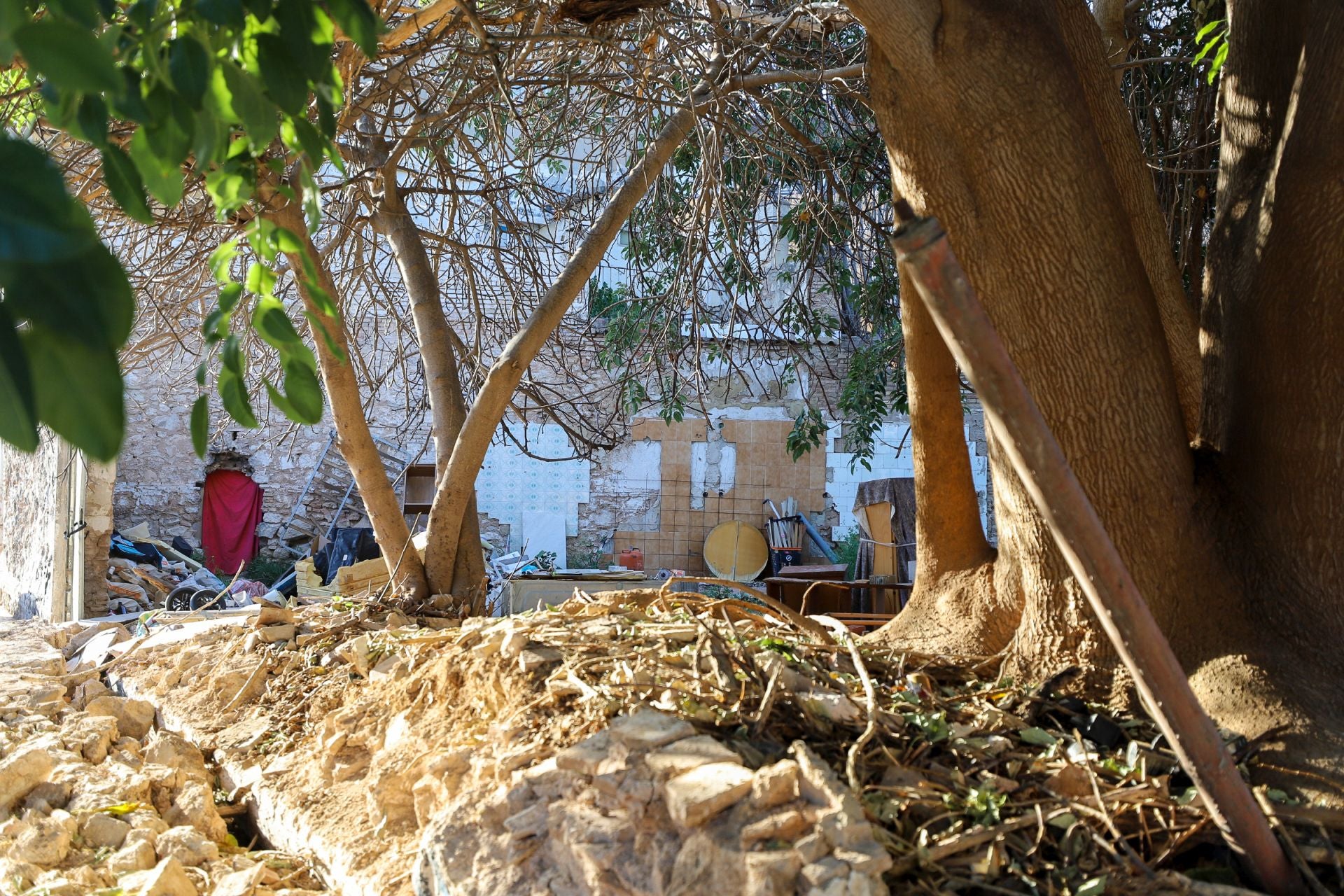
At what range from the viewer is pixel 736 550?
47.9 ft

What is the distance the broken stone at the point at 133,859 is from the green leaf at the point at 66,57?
100 inches

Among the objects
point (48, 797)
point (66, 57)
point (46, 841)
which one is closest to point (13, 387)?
point (66, 57)

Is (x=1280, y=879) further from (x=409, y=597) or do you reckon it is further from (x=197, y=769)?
(x=409, y=597)

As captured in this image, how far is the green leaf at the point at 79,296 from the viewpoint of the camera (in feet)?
→ 2.14

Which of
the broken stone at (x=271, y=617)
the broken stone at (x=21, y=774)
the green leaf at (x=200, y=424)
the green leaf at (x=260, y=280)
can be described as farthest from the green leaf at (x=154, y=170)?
the broken stone at (x=271, y=617)

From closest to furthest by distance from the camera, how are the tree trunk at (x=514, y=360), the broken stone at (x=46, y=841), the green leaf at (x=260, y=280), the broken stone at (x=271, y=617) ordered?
the green leaf at (x=260, y=280) → the broken stone at (x=46, y=841) → the broken stone at (x=271, y=617) → the tree trunk at (x=514, y=360)

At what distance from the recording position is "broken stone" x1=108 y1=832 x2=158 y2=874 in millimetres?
2719

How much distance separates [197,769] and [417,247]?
307 centimetres

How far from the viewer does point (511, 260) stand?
723cm

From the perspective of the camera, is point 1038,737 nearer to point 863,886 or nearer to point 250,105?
point 863,886

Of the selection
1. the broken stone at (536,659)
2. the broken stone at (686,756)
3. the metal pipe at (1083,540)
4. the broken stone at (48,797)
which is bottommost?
the broken stone at (48,797)

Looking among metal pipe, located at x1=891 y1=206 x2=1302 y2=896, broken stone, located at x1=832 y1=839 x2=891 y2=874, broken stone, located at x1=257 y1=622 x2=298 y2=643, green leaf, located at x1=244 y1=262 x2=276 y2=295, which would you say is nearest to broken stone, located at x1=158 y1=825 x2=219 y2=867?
broken stone, located at x1=257 y1=622 x2=298 y2=643

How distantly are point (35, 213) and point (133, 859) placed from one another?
2.66m

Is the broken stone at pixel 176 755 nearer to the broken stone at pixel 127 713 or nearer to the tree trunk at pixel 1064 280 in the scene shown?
the broken stone at pixel 127 713
